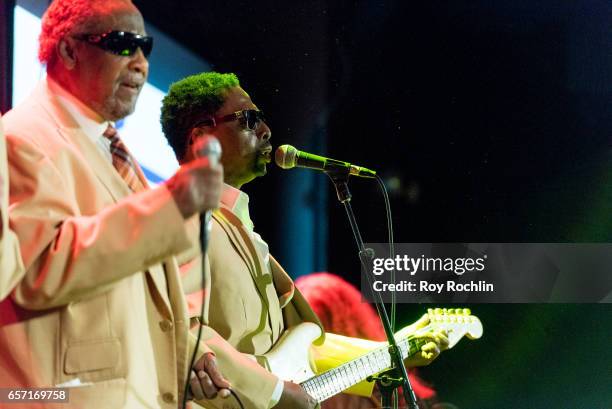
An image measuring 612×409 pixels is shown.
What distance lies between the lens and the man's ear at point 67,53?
207 centimetres

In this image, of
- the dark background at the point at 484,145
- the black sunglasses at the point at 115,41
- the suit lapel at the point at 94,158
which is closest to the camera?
the suit lapel at the point at 94,158

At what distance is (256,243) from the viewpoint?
3168 millimetres

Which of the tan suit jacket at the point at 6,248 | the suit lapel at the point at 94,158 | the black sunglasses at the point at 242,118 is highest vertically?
the black sunglasses at the point at 242,118

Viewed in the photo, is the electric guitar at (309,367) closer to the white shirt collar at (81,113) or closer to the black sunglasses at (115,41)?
the white shirt collar at (81,113)

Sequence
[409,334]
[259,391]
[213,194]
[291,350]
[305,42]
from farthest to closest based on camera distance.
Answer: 1. [305,42]
2. [409,334]
3. [291,350]
4. [259,391]
5. [213,194]

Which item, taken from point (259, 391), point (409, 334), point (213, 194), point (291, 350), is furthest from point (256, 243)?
point (213, 194)

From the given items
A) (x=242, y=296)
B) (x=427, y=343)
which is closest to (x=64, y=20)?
(x=242, y=296)

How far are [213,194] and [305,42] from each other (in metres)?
3.00

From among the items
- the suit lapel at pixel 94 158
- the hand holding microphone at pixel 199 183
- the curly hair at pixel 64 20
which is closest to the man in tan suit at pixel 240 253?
the suit lapel at pixel 94 158

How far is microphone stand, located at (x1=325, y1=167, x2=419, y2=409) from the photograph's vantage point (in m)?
3.01

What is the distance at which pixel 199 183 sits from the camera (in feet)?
5.44

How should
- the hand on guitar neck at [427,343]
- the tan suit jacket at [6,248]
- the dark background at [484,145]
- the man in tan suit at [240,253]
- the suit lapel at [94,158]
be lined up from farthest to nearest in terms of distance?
the dark background at [484,145] < the hand on guitar neck at [427,343] < the man in tan suit at [240,253] < the suit lapel at [94,158] < the tan suit jacket at [6,248]

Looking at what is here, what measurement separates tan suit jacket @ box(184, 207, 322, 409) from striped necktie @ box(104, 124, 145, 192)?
65cm

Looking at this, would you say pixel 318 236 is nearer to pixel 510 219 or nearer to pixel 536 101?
pixel 510 219
